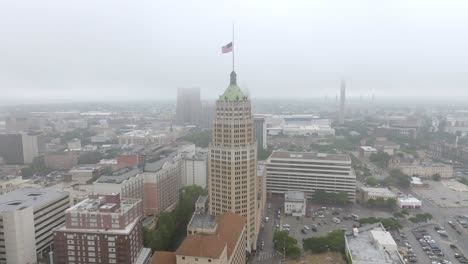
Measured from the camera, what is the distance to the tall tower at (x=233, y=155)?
136 feet

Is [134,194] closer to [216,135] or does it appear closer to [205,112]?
[216,135]

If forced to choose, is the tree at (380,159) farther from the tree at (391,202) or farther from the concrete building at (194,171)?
the concrete building at (194,171)

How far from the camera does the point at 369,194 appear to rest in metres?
65.0

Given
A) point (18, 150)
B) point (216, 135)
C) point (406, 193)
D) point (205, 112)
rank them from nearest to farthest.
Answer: point (216, 135)
point (406, 193)
point (18, 150)
point (205, 112)

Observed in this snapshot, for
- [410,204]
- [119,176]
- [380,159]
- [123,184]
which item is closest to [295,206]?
[410,204]

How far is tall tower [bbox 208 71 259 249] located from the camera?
41469 millimetres

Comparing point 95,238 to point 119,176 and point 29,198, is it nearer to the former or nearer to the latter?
point 29,198

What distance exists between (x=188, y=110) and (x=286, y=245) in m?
145

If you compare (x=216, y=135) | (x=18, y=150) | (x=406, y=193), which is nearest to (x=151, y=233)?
(x=216, y=135)

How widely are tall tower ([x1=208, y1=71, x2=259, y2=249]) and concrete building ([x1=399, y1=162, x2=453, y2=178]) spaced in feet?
188

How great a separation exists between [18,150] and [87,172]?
33632 mm

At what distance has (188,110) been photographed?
183 m

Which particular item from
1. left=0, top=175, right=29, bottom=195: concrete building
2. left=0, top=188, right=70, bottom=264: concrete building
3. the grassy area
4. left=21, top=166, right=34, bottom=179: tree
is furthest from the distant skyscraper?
the grassy area

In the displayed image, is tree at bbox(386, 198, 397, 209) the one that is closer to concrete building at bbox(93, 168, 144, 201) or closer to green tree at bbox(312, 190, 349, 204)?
green tree at bbox(312, 190, 349, 204)
